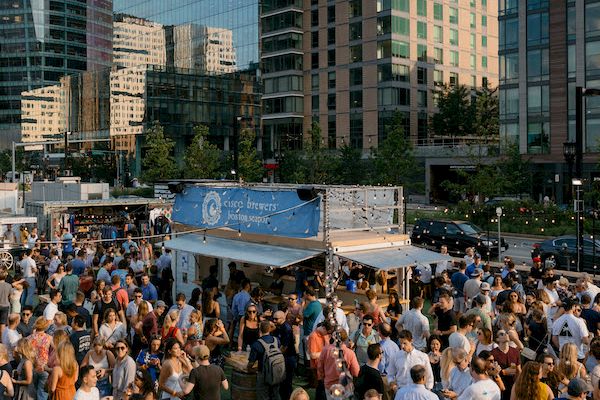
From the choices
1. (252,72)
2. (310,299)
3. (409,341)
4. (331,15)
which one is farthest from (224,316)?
(252,72)

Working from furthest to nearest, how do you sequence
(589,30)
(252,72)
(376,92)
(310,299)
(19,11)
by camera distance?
(19,11) < (252,72) < (376,92) < (589,30) < (310,299)

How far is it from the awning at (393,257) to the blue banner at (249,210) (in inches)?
42.9

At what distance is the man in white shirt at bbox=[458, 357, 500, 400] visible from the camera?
7.89 m

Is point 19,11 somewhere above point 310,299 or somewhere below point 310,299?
above

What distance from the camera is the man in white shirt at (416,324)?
37.5 ft

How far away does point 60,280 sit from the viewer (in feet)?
52.9

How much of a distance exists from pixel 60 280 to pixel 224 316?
3928mm

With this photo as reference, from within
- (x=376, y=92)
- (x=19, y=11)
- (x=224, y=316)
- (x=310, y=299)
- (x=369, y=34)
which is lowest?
(x=224, y=316)

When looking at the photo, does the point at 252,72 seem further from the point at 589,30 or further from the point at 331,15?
the point at 589,30

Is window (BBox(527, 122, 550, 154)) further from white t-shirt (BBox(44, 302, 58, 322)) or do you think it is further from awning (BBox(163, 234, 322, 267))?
white t-shirt (BBox(44, 302, 58, 322))

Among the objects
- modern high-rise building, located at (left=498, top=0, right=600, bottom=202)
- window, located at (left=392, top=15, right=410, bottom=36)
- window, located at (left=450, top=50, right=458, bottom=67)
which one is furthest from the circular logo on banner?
window, located at (left=450, top=50, right=458, bottom=67)

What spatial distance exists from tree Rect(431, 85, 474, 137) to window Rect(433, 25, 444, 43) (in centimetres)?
711

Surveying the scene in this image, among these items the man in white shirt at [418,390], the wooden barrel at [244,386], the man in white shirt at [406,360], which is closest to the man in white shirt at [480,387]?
the man in white shirt at [418,390]

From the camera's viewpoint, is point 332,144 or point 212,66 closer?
point 332,144
